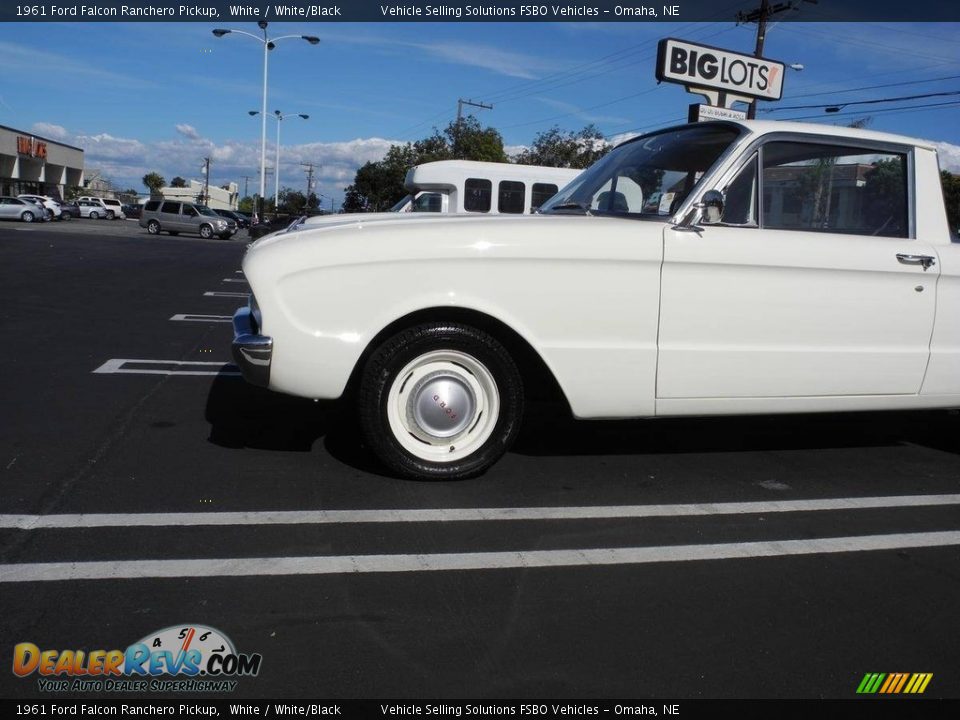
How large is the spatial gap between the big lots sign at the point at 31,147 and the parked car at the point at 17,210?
2884 cm

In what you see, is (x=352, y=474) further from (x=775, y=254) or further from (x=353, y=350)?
(x=775, y=254)

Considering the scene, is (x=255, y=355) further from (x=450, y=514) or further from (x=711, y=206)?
(x=711, y=206)

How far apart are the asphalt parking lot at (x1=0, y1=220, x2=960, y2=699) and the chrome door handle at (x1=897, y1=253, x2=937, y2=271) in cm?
117

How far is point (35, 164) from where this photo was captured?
72062 mm

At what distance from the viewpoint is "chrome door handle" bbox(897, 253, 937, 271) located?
444cm

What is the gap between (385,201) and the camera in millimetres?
51562

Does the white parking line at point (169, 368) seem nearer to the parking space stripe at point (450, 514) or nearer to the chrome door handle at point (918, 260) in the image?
the parking space stripe at point (450, 514)

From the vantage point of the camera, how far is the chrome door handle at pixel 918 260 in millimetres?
4438

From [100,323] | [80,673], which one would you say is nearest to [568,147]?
[100,323]

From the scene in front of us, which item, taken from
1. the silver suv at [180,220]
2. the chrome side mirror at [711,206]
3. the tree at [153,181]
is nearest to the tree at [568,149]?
the silver suv at [180,220]

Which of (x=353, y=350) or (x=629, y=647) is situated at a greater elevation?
(x=353, y=350)

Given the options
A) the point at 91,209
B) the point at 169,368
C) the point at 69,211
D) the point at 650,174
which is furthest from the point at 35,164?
the point at 650,174

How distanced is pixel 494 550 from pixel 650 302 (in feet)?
4.72
